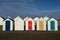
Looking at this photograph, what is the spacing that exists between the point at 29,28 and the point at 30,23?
1.30m

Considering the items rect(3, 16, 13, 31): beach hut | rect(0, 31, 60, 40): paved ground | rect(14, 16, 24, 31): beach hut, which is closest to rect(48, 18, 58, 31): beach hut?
rect(14, 16, 24, 31): beach hut

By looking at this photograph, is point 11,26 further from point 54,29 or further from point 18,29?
point 54,29

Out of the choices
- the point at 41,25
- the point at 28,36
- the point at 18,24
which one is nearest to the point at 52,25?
the point at 41,25

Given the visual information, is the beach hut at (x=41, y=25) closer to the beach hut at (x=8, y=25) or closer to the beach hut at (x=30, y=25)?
the beach hut at (x=30, y=25)

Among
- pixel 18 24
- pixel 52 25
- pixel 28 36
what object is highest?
pixel 18 24

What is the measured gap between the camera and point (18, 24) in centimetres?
3725

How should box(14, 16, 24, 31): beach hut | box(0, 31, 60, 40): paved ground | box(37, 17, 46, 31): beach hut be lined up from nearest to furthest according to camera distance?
box(0, 31, 60, 40): paved ground → box(14, 16, 24, 31): beach hut → box(37, 17, 46, 31): beach hut

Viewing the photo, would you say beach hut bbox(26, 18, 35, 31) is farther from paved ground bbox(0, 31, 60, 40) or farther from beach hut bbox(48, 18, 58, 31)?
paved ground bbox(0, 31, 60, 40)

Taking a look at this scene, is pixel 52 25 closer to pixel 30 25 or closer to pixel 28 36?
pixel 30 25

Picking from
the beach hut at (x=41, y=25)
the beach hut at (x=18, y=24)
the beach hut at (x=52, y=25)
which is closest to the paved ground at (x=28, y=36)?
the beach hut at (x=18, y=24)

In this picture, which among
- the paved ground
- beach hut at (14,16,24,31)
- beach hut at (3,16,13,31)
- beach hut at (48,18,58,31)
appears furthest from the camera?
beach hut at (48,18,58,31)

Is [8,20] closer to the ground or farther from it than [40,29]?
farther from it

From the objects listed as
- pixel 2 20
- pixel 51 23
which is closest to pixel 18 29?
pixel 2 20

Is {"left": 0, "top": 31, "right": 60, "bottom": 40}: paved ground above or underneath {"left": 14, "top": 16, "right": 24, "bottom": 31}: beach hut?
underneath
